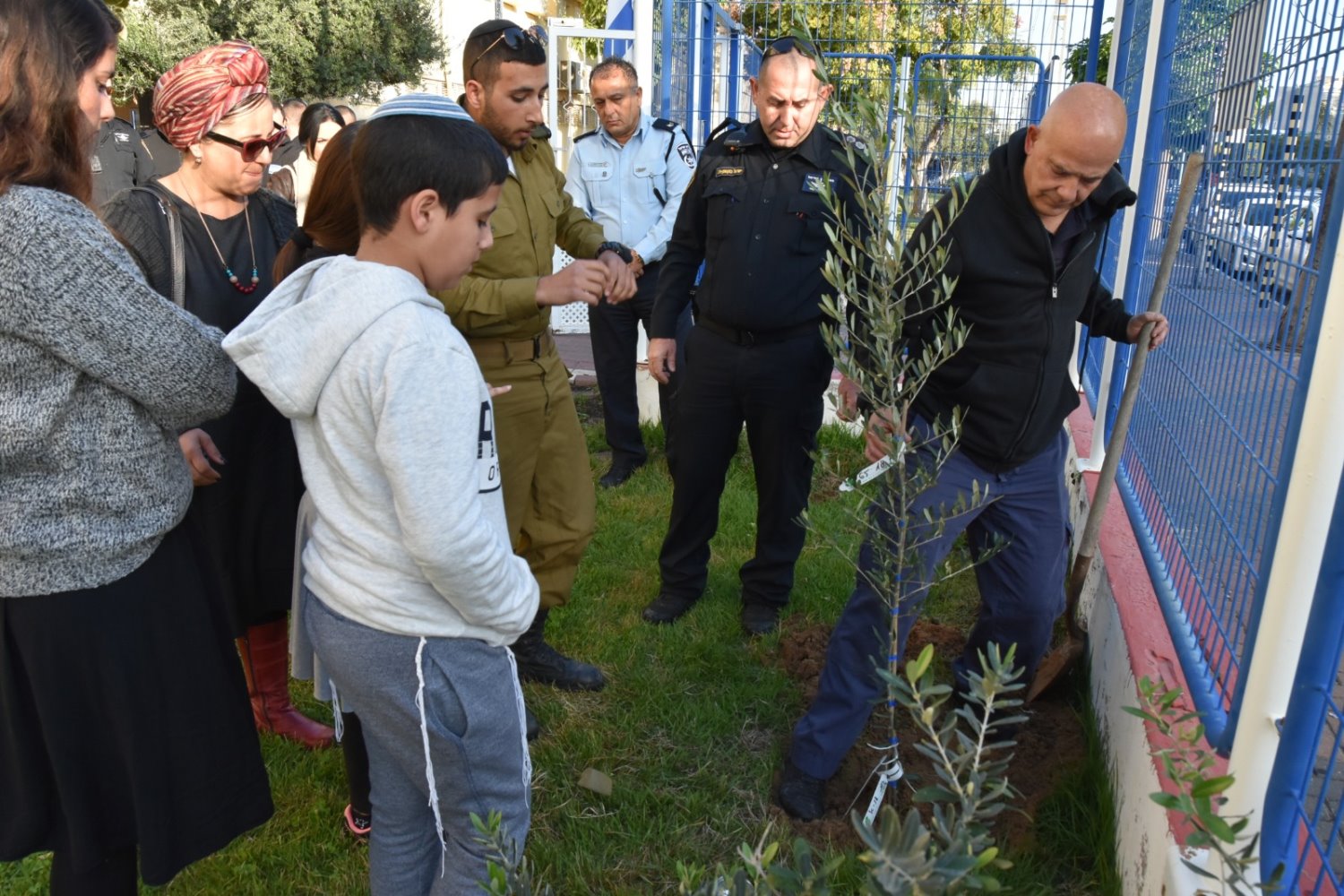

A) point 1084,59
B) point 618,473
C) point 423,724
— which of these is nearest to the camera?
point 423,724

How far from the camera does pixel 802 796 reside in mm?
2836

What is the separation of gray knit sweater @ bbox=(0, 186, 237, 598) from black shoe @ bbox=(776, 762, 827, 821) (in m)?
1.81

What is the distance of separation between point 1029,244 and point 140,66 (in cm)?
1749

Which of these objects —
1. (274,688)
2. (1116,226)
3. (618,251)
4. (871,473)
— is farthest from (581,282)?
(1116,226)

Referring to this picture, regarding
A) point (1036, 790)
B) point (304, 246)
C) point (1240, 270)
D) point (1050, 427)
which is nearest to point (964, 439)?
point (1050, 427)

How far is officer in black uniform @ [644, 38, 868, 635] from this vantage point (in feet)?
11.6

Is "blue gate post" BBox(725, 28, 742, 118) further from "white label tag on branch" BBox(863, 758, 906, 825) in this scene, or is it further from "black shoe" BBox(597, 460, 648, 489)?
"white label tag on branch" BBox(863, 758, 906, 825)

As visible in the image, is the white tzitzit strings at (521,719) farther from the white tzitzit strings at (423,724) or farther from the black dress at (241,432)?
the black dress at (241,432)

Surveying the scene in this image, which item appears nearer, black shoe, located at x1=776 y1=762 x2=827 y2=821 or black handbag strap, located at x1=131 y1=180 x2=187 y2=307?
black handbag strap, located at x1=131 y1=180 x2=187 y2=307

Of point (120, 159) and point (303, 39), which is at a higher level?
point (303, 39)

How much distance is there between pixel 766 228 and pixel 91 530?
2.42 m

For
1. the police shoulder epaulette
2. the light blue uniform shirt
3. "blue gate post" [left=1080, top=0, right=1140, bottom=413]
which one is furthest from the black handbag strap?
"blue gate post" [left=1080, top=0, right=1140, bottom=413]

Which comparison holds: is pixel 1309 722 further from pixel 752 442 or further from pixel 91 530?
pixel 752 442

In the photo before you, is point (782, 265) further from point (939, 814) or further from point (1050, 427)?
point (939, 814)
